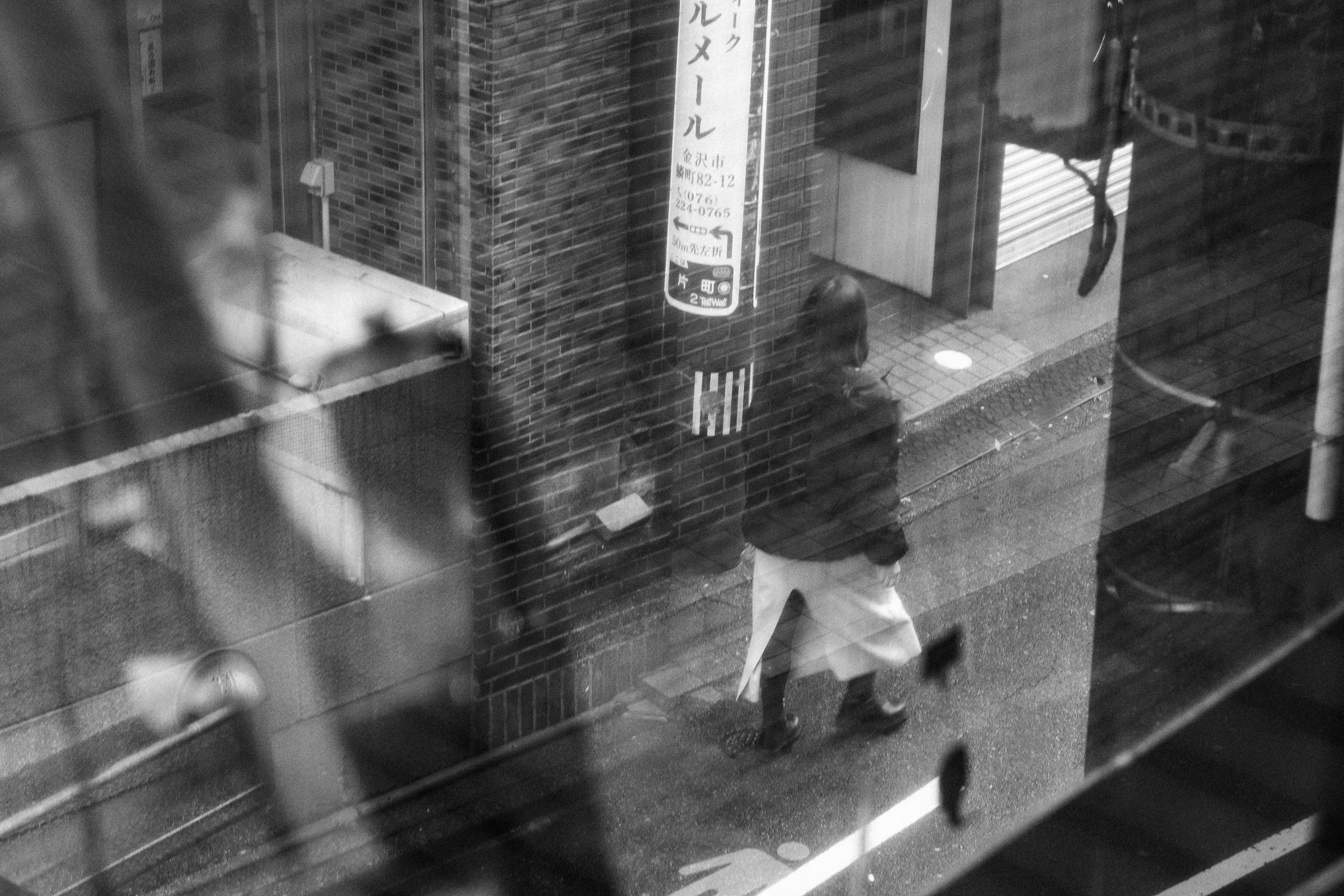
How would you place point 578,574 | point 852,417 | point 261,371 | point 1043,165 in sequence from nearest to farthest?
point 852,417 < point 261,371 < point 578,574 < point 1043,165

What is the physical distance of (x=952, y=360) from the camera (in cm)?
304

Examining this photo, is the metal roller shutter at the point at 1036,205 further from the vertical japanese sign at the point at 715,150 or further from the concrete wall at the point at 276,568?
the concrete wall at the point at 276,568

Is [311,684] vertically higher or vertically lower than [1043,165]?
lower

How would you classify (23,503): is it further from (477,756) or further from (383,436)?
(477,756)

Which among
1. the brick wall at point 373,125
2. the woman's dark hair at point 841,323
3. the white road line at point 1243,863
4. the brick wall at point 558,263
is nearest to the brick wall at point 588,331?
the brick wall at point 558,263

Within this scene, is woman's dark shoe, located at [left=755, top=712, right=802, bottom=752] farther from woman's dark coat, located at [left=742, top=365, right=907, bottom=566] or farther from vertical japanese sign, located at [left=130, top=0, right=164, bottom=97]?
vertical japanese sign, located at [left=130, top=0, right=164, bottom=97]

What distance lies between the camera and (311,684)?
2191 millimetres

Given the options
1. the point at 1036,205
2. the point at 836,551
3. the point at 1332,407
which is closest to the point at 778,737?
the point at 836,551

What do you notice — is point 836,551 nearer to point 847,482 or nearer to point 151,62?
point 847,482

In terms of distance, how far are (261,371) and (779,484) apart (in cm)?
79

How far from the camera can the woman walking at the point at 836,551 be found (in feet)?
6.60

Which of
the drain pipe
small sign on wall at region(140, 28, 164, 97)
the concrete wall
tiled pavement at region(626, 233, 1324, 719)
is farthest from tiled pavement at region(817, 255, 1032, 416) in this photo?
the drain pipe

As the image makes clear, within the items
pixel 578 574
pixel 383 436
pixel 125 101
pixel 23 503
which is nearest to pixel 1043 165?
pixel 578 574

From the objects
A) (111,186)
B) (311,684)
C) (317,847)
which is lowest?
(317,847)
